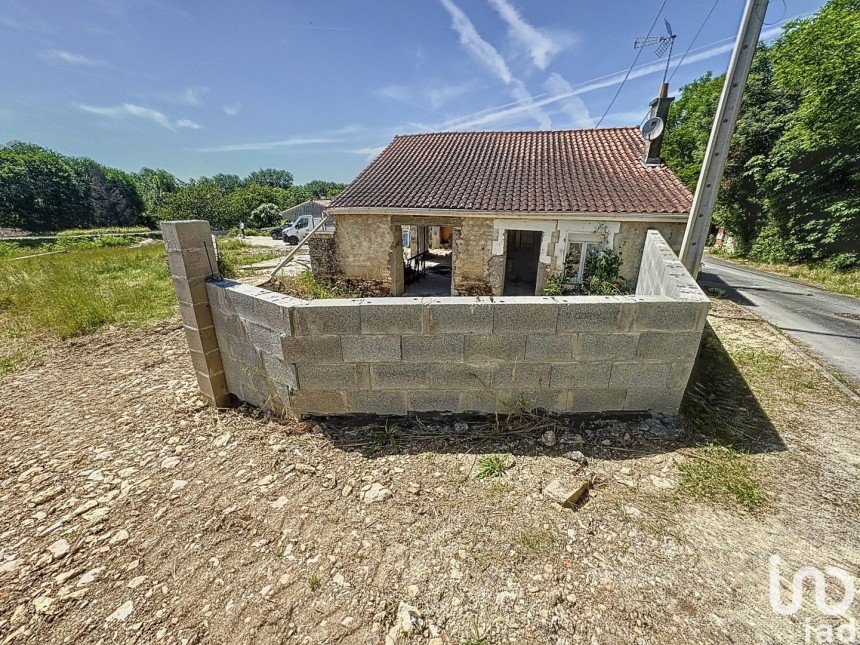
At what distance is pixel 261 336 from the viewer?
3.33 metres

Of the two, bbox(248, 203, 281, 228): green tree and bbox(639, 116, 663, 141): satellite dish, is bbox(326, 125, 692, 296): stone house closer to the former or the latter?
bbox(639, 116, 663, 141): satellite dish

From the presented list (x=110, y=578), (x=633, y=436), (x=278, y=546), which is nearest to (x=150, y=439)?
(x=110, y=578)

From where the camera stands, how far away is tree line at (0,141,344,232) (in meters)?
38.5

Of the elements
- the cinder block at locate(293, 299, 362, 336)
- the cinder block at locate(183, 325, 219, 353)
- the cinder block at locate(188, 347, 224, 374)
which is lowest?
the cinder block at locate(188, 347, 224, 374)

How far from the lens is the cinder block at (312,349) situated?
316 cm

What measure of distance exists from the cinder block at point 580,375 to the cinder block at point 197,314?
3.67m

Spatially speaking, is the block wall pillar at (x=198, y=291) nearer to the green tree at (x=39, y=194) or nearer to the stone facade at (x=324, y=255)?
the stone facade at (x=324, y=255)

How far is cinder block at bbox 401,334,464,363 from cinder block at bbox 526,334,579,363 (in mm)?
657

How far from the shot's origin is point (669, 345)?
10.4ft

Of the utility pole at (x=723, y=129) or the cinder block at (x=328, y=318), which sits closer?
the cinder block at (x=328, y=318)

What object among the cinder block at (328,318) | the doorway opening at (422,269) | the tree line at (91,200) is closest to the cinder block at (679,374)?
the cinder block at (328,318)

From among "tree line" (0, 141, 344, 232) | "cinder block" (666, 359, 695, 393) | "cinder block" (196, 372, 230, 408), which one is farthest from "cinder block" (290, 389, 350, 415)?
"tree line" (0, 141, 344, 232)

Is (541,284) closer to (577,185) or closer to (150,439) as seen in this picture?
(577,185)

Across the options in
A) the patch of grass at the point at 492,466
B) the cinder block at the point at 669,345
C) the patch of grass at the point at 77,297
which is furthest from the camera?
the patch of grass at the point at 77,297
